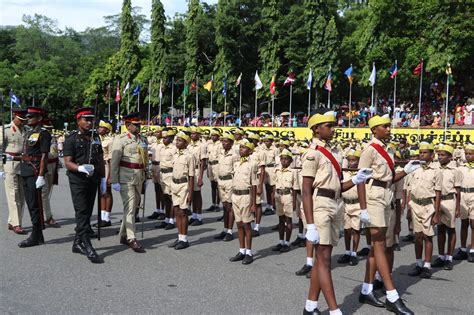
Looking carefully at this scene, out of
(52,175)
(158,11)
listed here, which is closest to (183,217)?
(52,175)

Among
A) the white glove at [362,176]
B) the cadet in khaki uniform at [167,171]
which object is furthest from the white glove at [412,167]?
the cadet in khaki uniform at [167,171]

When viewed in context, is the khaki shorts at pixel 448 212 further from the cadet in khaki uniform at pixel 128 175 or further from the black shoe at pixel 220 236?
the cadet in khaki uniform at pixel 128 175

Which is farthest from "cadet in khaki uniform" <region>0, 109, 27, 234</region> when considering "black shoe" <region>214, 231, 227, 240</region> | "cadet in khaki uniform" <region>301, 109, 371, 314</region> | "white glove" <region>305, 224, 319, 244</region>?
"white glove" <region>305, 224, 319, 244</region>

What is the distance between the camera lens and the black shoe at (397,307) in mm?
5655

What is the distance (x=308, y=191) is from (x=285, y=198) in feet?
12.5

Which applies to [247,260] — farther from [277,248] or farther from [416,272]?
[416,272]

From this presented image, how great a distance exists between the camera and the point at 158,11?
2080 inches

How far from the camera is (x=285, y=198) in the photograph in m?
9.30

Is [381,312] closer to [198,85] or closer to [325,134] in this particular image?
[325,134]

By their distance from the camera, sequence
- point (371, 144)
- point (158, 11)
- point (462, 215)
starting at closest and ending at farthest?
point (371, 144), point (462, 215), point (158, 11)

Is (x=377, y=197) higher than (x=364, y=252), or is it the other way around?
(x=377, y=197)

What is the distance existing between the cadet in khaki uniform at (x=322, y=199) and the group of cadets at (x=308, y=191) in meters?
0.01

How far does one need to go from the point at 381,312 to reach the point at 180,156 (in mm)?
4888

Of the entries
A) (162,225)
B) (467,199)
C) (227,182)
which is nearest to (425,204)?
(467,199)
